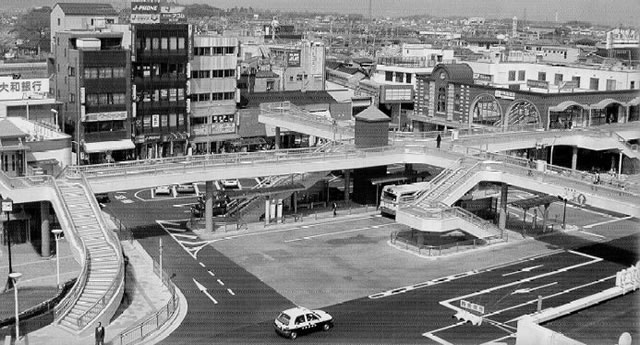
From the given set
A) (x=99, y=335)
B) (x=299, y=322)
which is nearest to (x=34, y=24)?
(x=99, y=335)

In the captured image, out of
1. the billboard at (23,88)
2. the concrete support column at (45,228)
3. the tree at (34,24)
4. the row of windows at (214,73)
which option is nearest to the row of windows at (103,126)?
the billboard at (23,88)

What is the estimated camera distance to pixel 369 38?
148 m

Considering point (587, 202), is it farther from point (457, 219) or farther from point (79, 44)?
point (79, 44)

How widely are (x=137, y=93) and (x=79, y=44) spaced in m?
3.52

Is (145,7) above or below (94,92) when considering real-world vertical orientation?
above

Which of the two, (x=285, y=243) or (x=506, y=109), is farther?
(x=506, y=109)

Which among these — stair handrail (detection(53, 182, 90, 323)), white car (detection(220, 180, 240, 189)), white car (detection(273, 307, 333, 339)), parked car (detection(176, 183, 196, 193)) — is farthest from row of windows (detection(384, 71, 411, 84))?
white car (detection(273, 307, 333, 339))

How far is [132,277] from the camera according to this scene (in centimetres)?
2178

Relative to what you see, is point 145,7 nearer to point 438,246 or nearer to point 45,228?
point 45,228

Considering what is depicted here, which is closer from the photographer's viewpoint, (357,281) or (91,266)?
(91,266)

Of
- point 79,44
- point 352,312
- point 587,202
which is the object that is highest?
point 79,44

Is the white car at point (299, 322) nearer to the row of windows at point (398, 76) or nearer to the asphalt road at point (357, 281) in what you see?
the asphalt road at point (357, 281)

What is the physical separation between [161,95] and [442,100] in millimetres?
16296

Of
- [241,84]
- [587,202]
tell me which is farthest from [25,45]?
[587,202]
